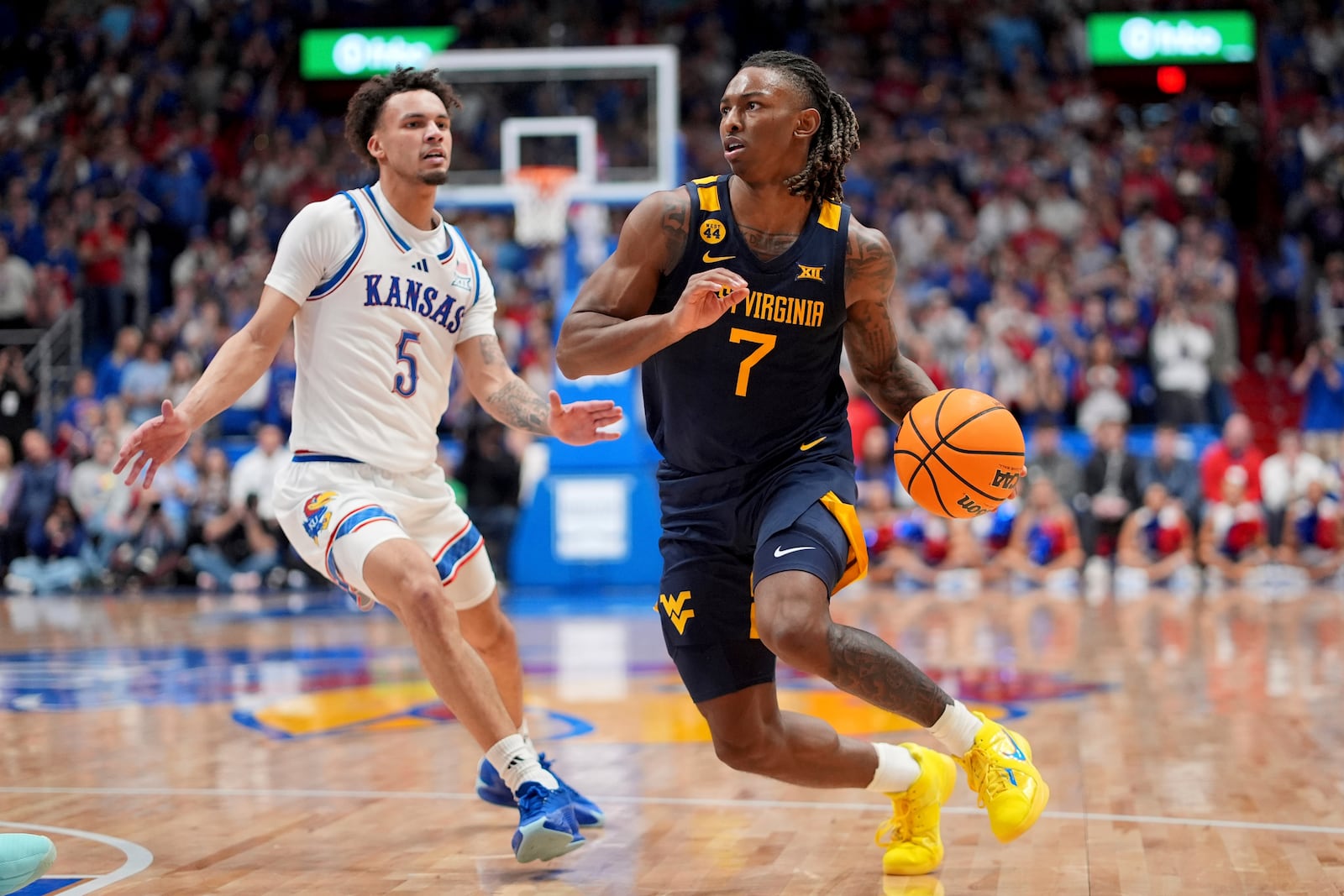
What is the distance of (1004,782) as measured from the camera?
14.0ft

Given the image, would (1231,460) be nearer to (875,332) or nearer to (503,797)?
(875,332)

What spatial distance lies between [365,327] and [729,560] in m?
1.61

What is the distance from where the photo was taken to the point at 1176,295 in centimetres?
1745

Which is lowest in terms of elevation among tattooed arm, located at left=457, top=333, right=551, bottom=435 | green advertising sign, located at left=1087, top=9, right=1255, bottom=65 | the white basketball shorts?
the white basketball shorts

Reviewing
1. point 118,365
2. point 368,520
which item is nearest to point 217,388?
point 368,520

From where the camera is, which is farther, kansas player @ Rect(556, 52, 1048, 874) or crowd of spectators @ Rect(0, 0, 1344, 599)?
crowd of spectators @ Rect(0, 0, 1344, 599)

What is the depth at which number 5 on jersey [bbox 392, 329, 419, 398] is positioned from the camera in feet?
17.0

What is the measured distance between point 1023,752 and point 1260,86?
2127 centimetres

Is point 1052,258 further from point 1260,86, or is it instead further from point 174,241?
point 174,241

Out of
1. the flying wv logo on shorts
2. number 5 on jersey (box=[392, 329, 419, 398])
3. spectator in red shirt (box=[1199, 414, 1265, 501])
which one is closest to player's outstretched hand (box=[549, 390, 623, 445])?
the flying wv logo on shorts

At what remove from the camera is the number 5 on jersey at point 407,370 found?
17.0 ft

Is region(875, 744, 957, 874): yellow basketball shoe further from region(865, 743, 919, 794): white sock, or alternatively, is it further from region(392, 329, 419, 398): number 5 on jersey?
region(392, 329, 419, 398): number 5 on jersey

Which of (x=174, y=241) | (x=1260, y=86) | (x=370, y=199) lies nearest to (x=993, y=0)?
(x=1260, y=86)

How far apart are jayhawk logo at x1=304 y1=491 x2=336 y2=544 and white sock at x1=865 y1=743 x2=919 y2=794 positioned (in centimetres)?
192
